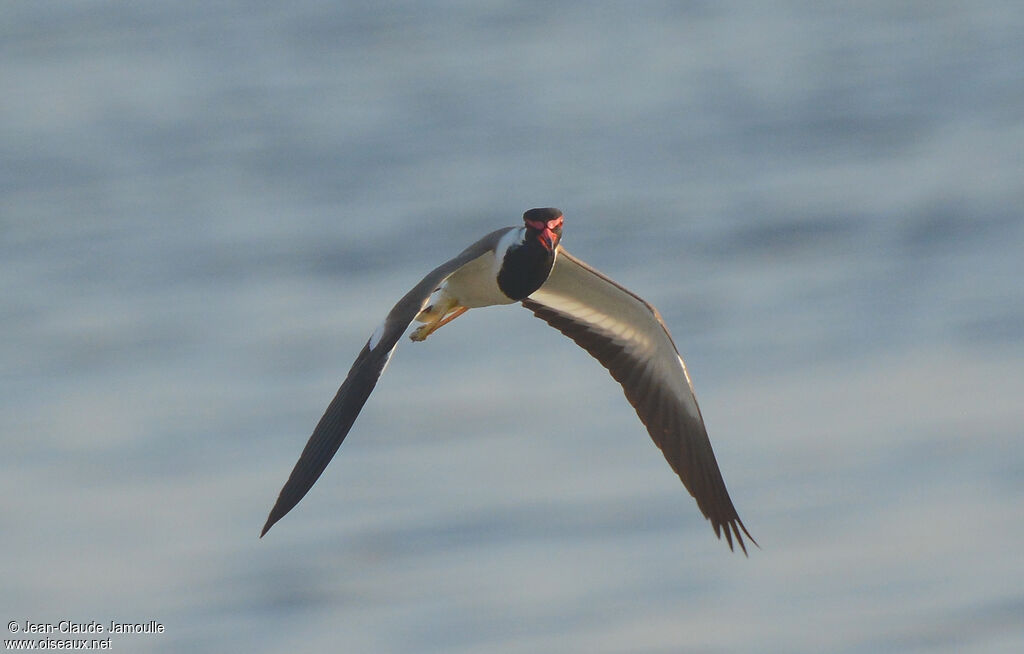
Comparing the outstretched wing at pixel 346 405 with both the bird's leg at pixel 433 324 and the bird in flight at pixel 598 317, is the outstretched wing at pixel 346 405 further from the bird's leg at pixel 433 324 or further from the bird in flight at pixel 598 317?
the bird's leg at pixel 433 324

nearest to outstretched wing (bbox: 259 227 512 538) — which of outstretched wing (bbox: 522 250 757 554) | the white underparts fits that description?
the white underparts

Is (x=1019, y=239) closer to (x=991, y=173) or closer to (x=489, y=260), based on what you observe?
(x=991, y=173)

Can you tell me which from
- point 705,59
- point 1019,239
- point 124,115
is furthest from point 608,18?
point 1019,239

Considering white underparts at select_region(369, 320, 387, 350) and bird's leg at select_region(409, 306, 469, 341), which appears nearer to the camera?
white underparts at select_region(369, 320, 387, 350)

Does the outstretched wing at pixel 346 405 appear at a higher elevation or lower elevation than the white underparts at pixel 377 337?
lower

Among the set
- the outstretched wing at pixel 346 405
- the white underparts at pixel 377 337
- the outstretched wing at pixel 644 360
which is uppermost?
the outstretched wing at pixel 644 360

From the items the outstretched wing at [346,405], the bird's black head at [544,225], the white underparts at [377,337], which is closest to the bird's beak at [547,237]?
the bird's black head at [544,225]

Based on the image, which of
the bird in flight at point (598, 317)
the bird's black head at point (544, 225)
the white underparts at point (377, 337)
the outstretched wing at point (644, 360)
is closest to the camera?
the white underparts at point (377, 337)

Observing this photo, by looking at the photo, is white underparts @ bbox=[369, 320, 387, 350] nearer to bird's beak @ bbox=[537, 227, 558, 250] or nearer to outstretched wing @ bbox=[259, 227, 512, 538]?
outstretched wing @ bbox=[259, 227, 512, 538]
